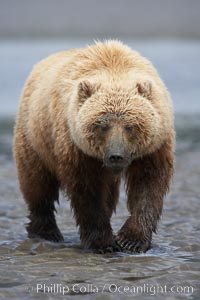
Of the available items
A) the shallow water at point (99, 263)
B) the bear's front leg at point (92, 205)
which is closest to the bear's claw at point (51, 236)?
the shallow water at point (99, 263)

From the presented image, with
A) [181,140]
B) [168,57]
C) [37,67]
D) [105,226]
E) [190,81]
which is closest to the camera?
[105,226]

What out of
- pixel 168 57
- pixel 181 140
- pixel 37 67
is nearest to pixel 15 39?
pixel 168 57

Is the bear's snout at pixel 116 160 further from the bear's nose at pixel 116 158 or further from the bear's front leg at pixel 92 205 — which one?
the bear's front leg at pixel 92 205

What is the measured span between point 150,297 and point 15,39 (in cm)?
2264

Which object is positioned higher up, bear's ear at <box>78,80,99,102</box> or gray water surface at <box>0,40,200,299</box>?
bear's ear at <box>78,80,99,102</box>

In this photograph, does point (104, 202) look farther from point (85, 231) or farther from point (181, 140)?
point (181, 140)

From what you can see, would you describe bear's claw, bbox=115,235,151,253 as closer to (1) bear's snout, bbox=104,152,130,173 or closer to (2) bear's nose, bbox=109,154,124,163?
(1) bear's snout, bbox=104,152,130,173

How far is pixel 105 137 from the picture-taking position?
841cm

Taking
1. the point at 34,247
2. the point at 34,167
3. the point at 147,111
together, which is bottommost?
the point at 34,247

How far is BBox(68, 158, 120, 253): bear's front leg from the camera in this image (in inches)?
350

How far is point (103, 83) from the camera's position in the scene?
8.69 metres

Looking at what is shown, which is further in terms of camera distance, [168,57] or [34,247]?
[168,57]

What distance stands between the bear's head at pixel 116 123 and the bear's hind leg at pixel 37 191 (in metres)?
1.40

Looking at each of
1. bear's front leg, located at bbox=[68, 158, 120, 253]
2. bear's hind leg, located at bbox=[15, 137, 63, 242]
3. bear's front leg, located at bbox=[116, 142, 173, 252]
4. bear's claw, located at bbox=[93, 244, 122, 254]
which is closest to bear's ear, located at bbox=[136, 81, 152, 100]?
bear's front leg, located at bbox=[116, 142, 173, 252]
